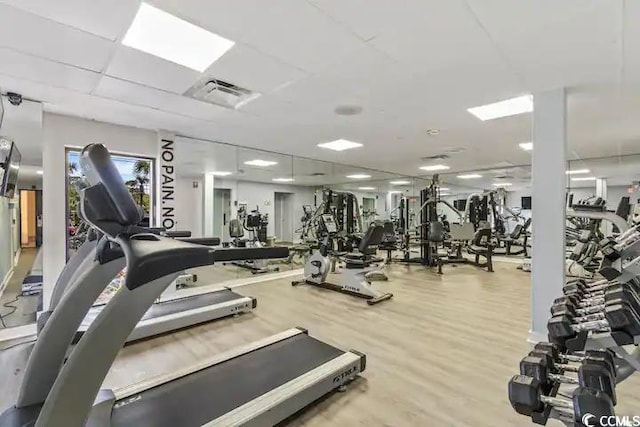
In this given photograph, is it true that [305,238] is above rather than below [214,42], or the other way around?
below

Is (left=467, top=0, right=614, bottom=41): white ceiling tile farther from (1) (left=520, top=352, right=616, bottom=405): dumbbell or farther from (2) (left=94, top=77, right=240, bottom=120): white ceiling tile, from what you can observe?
(2) (left=94, top=77, right=240, bottom=120): white ceiling tile

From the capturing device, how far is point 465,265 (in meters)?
7.32

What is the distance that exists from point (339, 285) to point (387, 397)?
113 inches

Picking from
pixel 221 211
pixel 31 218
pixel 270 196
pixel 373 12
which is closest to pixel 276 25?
pixel 373 12

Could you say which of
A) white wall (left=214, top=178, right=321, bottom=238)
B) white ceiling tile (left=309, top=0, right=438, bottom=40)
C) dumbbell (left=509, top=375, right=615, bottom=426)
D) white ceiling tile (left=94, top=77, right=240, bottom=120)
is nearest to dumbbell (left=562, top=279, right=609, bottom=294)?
dumbbell (left=509, top=375, right=615, bottom=426)

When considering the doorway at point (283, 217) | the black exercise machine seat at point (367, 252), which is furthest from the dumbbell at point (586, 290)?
the doorway at point (283, 217)

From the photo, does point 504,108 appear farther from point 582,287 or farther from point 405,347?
point 405,347

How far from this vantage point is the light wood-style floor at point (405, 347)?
1991mm

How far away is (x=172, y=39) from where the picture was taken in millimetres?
2258

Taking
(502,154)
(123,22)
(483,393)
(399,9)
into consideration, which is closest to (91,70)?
(123,22)

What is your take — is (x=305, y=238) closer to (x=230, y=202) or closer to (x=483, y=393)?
(x=230, y=202)

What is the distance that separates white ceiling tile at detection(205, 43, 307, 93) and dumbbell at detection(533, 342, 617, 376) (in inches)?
99.4

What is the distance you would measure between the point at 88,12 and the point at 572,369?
311cm

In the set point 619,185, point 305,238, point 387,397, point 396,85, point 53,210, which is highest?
point 396,85
